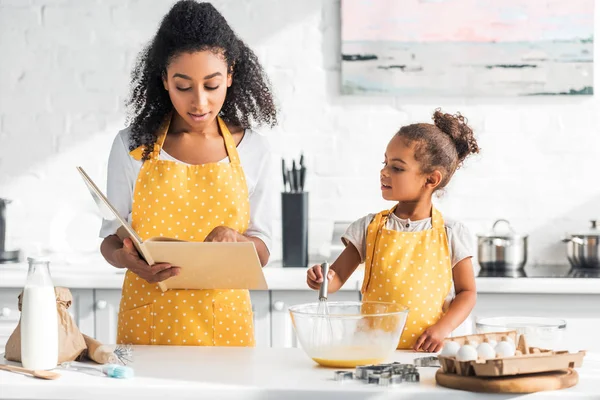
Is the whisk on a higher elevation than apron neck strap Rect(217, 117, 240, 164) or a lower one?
lower

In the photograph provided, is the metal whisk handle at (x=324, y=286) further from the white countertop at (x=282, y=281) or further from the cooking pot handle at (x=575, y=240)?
the cooking pot handle at (x=575, y=240)

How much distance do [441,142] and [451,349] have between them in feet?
2.57

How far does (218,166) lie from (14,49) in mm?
1941

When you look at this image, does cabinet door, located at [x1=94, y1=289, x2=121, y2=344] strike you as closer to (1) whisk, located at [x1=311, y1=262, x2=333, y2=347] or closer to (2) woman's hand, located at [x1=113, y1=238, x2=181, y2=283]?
(2) woman's hand, located at [x1=113, y1=238, x2=181, y2=283]

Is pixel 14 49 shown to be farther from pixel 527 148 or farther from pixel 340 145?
pixel 527 148

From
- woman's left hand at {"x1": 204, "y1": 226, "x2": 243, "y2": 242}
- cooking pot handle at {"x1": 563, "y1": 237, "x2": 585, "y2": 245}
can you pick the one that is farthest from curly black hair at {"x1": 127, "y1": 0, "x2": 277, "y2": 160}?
cooking pot handle at {"x1": 563, "y1": 237, "x2": 585, "y2": 245}

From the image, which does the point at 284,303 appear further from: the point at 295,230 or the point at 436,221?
the point at 436,221

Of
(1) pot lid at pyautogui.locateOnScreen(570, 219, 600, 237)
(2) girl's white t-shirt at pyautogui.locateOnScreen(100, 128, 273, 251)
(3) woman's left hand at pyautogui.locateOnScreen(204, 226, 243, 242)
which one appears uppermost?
(2) girl's white t-shirt at pyautogui.locateOnScreen(100, 128, 273, 251)

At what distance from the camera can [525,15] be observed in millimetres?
3656

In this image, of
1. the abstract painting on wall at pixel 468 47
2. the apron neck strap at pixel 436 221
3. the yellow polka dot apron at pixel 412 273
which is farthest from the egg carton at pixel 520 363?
the abstract painting on wall at pixel 468 47

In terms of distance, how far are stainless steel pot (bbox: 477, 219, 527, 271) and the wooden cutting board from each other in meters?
1.79

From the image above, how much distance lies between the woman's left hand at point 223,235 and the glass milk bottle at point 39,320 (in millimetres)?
477

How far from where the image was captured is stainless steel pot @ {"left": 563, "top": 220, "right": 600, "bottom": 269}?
3322 mm

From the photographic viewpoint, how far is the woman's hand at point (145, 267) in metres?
1.98
